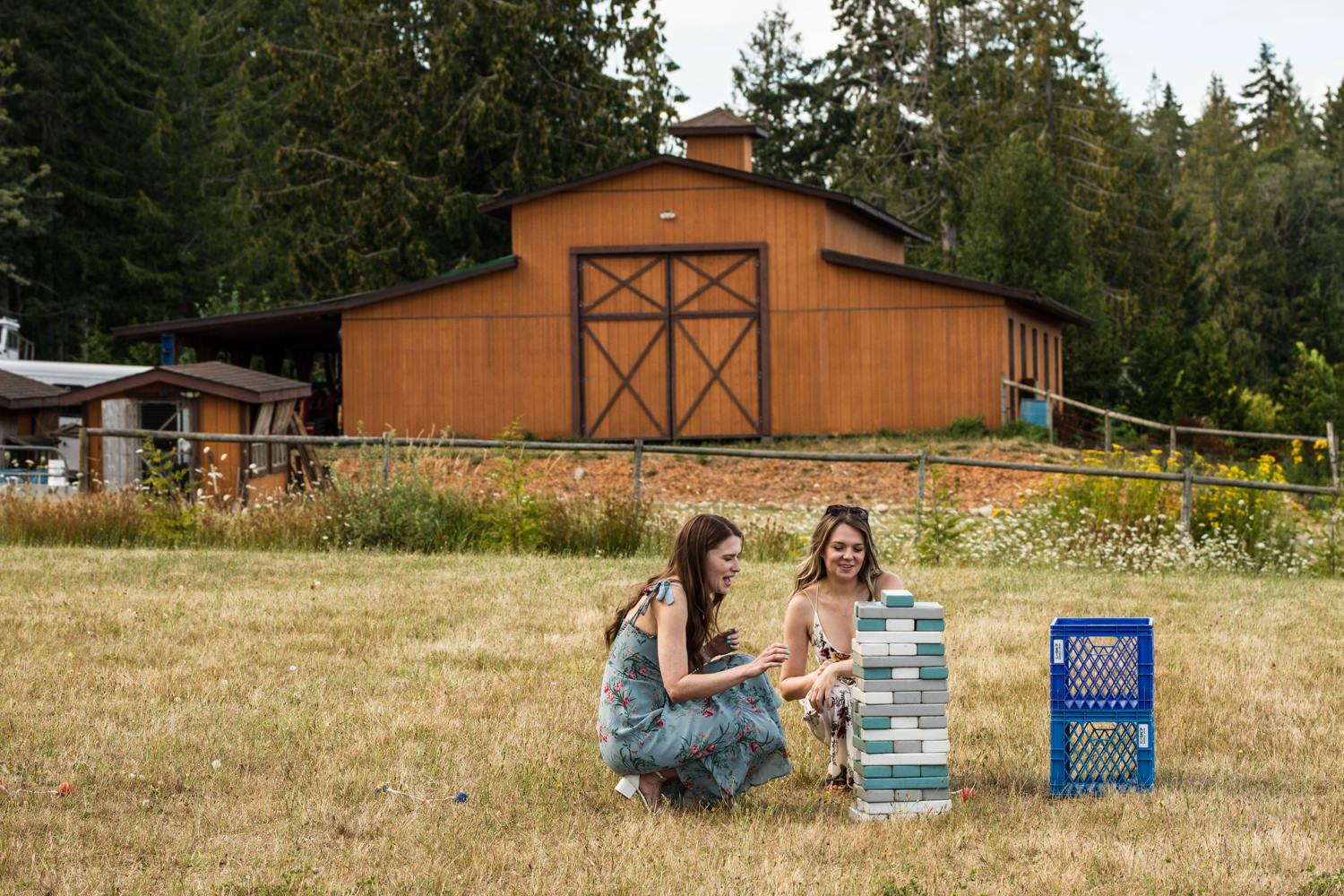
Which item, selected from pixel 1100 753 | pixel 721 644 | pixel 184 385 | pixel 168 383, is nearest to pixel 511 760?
pixel 721 644

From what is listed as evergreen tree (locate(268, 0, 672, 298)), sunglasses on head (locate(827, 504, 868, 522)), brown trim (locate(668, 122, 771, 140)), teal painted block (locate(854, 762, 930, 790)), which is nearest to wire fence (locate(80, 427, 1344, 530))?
sunglasses on head (locate(827, 504, 868, 522))

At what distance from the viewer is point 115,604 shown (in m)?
11.4

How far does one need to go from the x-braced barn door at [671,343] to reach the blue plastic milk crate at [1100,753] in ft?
73.1

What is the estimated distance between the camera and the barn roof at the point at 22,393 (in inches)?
887

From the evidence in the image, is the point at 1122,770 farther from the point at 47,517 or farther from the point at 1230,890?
the point at 47,517

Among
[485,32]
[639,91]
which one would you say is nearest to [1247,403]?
[639,91]

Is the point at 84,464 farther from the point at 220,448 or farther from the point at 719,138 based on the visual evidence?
the point at 719,138

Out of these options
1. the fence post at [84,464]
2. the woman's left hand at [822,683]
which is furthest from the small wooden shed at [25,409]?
the woman's left hand at [822,683]

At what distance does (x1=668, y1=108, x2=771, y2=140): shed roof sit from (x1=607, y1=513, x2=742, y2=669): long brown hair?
87.0 ft

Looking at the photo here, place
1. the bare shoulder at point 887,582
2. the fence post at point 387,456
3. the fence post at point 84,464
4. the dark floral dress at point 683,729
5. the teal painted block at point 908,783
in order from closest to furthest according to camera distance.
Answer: the teal painted block at point 908,783, the dark floral dress at point 683,729, the bare shoulder at point 887,582, the fence post at point 387,456, the fence post at point 84,464

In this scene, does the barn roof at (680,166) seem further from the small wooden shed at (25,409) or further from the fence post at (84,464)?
the fence post at (84,464)

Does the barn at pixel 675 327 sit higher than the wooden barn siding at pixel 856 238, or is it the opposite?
the wooden barn siding at pixel 856 238

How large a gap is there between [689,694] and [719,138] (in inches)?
1070

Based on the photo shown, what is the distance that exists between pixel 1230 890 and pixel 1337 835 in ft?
3.06
